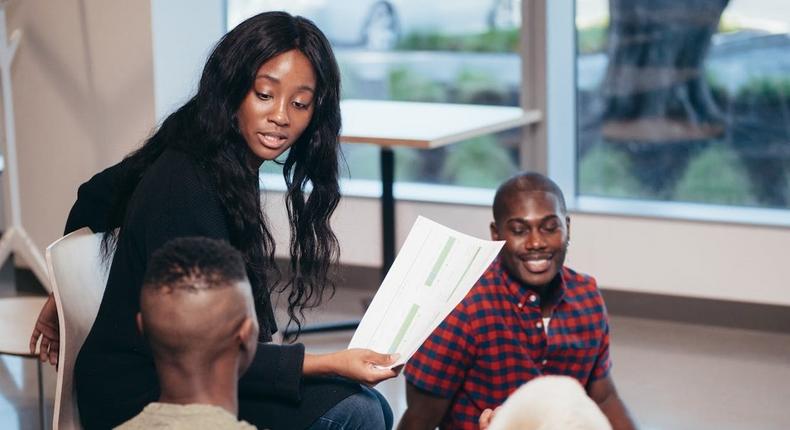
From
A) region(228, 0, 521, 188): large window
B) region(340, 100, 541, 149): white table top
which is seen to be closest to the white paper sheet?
region(340, 100, 541, 149): white table top

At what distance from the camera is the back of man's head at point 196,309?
5.37ft

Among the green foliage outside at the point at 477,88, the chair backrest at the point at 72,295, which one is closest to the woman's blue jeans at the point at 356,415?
the chair backrest at the point at 72,295

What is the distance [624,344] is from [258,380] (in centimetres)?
251

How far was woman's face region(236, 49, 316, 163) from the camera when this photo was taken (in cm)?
222

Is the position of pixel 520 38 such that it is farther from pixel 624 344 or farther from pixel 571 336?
pixel 571 336

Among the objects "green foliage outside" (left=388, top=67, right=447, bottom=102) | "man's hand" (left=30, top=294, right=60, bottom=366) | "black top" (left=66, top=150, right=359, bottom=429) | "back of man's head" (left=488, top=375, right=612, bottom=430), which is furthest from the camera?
"green foliage outside" (left=388, top=67, right=447, bottom=102)

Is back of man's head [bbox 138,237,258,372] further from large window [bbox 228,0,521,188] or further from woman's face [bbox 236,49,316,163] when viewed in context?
large window [bbox 228,0,521,188]

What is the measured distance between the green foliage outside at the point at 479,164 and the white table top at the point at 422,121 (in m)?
0.21

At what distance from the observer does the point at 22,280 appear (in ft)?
17.2

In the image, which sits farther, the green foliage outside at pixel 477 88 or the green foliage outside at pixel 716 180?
the green foliage outside at pixel 477 88

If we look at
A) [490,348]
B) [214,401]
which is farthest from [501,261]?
[214,401]

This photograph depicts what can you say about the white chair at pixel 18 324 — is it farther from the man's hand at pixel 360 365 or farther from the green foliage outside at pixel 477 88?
the green foliage outside at pixel 477 88

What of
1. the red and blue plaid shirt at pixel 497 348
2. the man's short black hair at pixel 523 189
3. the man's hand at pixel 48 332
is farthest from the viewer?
the man's short black hair at pixel 523 189

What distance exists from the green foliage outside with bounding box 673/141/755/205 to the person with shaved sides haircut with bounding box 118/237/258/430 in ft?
11.3
